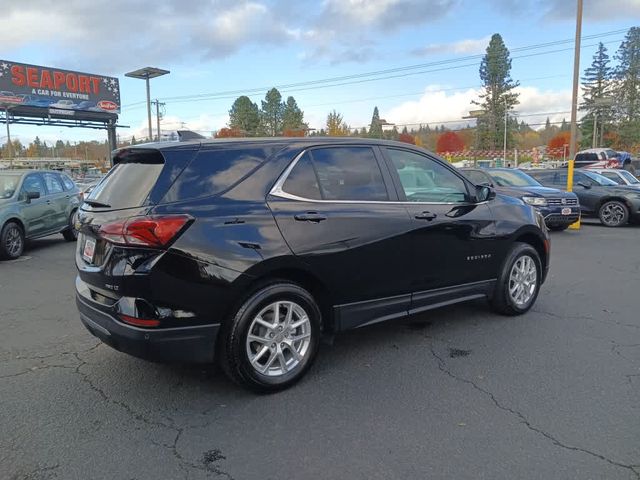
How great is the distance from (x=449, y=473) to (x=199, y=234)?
1974 mm

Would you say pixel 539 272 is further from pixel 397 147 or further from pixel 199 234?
pixel 199 234

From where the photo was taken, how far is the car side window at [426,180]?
439cm

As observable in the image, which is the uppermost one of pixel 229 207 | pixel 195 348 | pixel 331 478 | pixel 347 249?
pixel 229 207

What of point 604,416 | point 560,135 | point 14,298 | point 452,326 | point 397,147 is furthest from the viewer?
point 560,135

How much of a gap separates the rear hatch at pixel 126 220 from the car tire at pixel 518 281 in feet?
11.0

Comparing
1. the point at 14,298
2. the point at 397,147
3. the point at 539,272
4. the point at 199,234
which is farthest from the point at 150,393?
the point at 539,272

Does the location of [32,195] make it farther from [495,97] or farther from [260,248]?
[495,97]

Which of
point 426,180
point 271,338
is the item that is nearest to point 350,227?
point 271,338

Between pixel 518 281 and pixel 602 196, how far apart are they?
10.6 metres

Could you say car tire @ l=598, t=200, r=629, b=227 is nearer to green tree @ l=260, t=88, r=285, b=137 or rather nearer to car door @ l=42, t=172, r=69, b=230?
car door @ l=42, t=172, r=69, b=230

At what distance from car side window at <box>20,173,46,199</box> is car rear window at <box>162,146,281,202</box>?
317 inches

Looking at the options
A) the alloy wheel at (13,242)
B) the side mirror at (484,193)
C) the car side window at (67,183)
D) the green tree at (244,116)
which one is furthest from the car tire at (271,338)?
the green tree at (244,116)

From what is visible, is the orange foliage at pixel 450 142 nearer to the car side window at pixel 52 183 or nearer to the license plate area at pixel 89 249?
the car side window at pixel 52 183

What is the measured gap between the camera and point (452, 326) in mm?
4996
